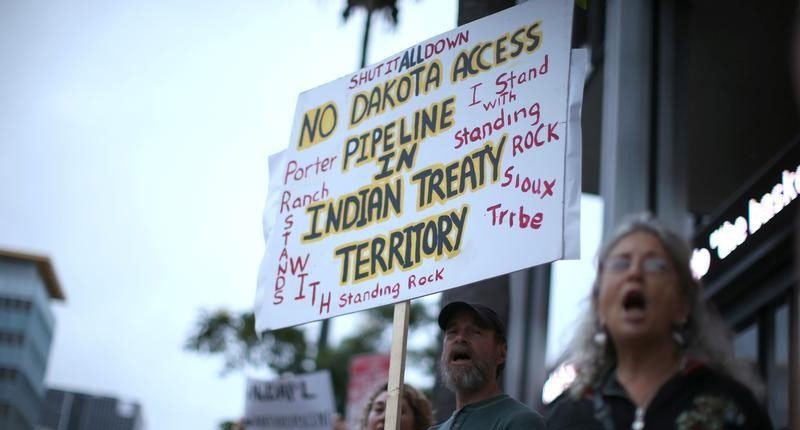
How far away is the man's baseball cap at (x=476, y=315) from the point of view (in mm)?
3920

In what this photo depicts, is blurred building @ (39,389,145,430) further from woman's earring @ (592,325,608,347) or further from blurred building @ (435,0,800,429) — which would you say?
woman's earring @ (592,325,608,347)

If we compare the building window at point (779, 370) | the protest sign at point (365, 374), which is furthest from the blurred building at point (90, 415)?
the building window at point (779, 370)

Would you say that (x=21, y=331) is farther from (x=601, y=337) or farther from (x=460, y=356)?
(x=601, y=337)

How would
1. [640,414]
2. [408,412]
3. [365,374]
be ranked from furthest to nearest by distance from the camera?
[365,374] < [408,412] < [640,414]

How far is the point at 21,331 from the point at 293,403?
85.5 m

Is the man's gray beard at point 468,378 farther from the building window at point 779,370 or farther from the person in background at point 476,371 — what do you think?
the building window at point 779,370

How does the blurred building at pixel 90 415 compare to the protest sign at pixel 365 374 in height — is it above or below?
above

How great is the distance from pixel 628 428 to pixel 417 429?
233cm

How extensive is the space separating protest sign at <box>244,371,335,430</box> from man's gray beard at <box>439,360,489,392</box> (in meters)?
4.43

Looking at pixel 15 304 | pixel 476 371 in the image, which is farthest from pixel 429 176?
pixel 15 304

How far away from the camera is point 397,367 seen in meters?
4.02

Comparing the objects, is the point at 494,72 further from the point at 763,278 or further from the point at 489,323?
the point at 763,278

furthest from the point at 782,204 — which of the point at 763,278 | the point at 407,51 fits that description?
the point at 407,51

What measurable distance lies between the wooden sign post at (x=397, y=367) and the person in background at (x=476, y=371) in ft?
0.50
